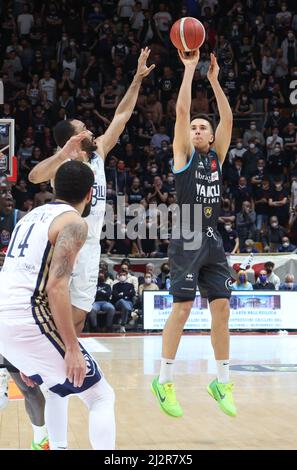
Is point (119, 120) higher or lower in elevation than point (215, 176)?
higher

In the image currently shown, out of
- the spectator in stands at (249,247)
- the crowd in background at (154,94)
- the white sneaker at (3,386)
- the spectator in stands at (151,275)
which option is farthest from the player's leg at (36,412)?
the spectator in stands at (249,247)

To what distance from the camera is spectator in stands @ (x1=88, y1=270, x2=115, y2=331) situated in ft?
55.6

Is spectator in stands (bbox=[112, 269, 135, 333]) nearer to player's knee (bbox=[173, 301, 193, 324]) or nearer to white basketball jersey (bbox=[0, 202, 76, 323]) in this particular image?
player's knee (bbox=[173, 301, 193, 324])

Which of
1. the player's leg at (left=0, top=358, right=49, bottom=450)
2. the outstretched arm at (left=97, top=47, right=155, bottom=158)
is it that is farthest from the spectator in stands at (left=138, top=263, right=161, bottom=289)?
the player's leg at (left=0, top=358, right=49, bottom=450)

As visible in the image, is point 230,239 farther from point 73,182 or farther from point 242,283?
point 73,182

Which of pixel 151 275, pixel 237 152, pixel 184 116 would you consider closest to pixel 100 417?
pixel 184 116

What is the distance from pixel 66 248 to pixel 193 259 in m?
2.29

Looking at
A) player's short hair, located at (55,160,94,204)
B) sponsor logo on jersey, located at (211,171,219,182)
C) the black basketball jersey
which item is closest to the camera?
player's short hair, located at (55,160,94,204)

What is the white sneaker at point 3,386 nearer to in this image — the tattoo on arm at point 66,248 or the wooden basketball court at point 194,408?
the wooden basketball court at point 194,408

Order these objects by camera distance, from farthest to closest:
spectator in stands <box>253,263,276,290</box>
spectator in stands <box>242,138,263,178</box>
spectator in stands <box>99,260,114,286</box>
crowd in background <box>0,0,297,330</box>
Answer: spectator in stands <box>242,138,263,178</box>
crowd in background <box>0,0,297,330</box>
spectator in stands <box>253,263,276,290</box>
spectator in stands <box>99,260,114,286</box>

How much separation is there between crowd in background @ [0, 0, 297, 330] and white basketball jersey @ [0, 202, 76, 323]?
13802 mm

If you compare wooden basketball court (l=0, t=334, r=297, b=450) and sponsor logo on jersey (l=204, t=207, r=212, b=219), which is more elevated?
sponsor logo on jersey (l=204, t=207, r=212, b=219)

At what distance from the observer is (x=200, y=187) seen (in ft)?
22.0

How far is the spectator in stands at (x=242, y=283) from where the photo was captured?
17.5 metres
